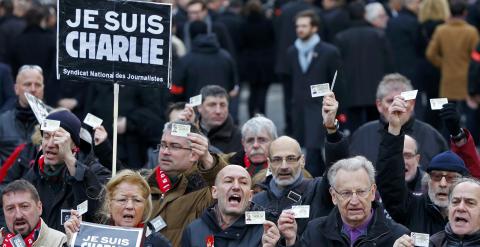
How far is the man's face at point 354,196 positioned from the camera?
949cm

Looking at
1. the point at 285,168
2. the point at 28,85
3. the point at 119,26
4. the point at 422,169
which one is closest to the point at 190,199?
the point at 285,168

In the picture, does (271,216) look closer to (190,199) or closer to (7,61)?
(190,199)

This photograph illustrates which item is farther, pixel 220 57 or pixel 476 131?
pixel 476 131

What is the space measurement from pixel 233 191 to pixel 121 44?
69.6 inches

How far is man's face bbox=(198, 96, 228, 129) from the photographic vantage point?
1355cm

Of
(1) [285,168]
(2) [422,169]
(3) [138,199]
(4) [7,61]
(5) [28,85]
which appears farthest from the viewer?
(4) [7,61]

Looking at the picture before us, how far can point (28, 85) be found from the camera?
1363cm

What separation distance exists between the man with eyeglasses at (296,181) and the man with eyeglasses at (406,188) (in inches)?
14.8

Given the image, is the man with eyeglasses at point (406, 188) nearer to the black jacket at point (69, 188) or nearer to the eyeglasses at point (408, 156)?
the eyeglasses at point (408, 156)

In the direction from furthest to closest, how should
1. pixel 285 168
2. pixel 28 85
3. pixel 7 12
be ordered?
pixel 7 12, pixel 28 85, pixel 285 168

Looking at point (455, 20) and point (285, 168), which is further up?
point (455, 20)

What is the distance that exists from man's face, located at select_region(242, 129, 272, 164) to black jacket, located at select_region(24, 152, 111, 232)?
1337mm

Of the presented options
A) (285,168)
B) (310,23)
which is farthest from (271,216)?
(310,23)

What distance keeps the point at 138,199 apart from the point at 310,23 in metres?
7.70
